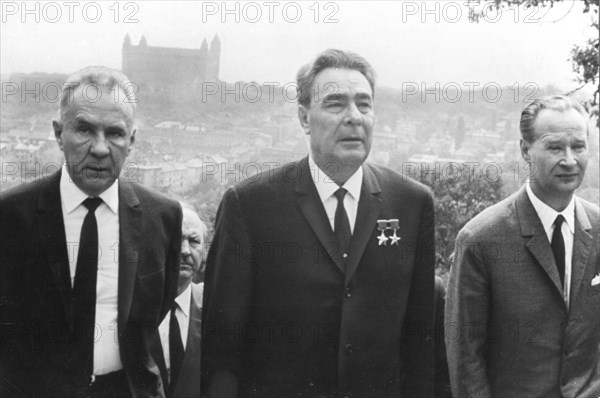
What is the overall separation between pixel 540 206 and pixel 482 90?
294 cm

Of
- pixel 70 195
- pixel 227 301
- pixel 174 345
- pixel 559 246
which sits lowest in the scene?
pixel 174 345

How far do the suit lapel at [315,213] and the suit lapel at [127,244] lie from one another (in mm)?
809

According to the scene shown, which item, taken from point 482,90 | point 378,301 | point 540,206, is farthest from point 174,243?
point 482,90

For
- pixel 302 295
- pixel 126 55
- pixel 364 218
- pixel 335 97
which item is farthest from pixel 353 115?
pixel 126 55

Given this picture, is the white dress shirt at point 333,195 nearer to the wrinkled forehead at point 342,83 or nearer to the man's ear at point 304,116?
the man's ear at point 304,116

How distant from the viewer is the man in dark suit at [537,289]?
332cm

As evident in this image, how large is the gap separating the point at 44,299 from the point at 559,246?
2.61m

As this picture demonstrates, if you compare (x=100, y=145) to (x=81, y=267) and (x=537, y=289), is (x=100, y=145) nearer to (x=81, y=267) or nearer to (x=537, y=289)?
(x=81, y=267)

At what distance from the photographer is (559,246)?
3.40m

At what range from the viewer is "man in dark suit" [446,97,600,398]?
3.32 metres

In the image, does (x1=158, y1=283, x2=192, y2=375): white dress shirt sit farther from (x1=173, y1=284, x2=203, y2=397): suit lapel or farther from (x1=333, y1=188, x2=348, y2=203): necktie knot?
(x1=333, y1=188, x2=348, y2=203): necktie knot

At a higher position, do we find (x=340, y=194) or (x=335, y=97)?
(x=335, y=97)

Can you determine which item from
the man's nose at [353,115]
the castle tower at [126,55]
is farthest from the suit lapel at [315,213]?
the castle tower at [126,55]

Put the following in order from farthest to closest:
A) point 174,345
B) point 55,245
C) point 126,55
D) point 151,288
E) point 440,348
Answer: point 126,55 → point 174,345 → point 440,348 → point 151,288 → point 55,245
